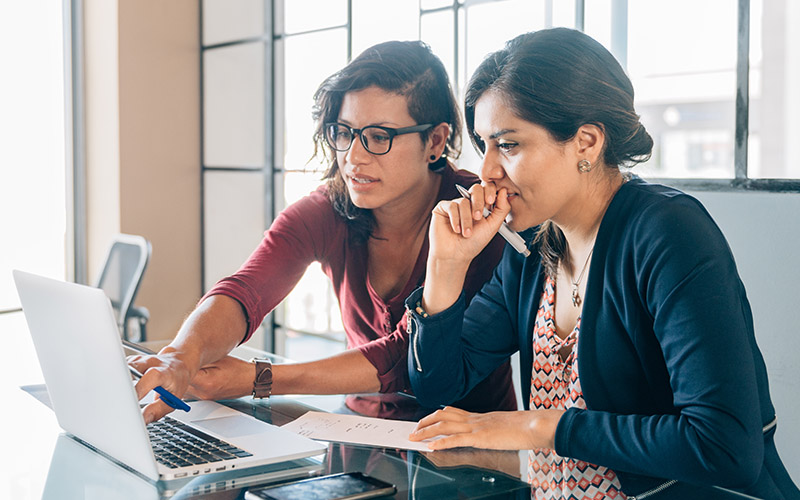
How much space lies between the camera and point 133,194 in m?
4.33

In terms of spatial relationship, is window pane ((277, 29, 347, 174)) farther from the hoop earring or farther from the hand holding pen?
the hand holding pen

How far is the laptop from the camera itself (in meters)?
1.02

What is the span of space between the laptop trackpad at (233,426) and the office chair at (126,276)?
227cm

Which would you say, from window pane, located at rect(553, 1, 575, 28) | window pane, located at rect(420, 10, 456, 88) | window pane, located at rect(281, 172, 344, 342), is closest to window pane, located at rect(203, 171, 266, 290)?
window pane, located at rect(281, 172, 344, 342)

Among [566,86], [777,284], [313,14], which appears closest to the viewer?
[566,86]

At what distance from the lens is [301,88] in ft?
13.3

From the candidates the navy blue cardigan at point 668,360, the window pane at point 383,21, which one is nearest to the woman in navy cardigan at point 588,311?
the navy blue cardigan at point 668,360

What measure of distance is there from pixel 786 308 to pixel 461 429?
139cm

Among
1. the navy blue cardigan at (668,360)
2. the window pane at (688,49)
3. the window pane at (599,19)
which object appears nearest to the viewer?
Result: the navy blue cardigan at (668,360)

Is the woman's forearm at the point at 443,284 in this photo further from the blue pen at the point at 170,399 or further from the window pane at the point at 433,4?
the window pane at the point at 433,4

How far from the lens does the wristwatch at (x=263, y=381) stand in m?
1.48

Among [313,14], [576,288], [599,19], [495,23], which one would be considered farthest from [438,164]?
[313,14]

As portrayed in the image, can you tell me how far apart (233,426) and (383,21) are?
8.79 feet

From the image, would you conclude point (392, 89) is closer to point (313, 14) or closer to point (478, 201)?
point (478, 201)
